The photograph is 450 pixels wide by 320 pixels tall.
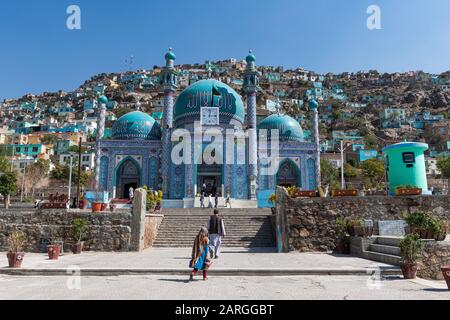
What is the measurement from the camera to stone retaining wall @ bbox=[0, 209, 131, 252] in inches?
561

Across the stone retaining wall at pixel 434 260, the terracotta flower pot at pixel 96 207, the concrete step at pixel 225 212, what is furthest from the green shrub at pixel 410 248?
the concrete step at pixel 225 212

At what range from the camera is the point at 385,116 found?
95.4 m

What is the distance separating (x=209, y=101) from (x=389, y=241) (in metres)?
24.2

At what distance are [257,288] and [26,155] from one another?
71.4m

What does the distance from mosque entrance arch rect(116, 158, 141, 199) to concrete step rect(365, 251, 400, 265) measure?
25.6 m

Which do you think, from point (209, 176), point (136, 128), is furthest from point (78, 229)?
point (136, 128)

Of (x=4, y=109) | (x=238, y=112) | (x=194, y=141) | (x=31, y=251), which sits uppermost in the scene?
(x=4, y=109)

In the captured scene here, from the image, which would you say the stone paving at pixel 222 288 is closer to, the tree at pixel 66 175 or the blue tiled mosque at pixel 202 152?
the blue tiled mosque at pixel 202 152

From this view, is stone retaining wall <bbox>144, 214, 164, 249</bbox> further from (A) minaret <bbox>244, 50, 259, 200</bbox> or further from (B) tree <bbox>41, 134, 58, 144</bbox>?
(B) tree <bbox>41, 134, 58, 144</bbox>

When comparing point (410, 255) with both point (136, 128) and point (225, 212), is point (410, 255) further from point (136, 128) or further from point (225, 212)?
point (136, 128)

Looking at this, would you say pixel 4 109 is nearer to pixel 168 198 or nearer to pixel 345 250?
pixel 168 198

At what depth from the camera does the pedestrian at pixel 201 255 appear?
8.01 m

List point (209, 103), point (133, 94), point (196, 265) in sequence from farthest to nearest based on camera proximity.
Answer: point (133, 94) < point (209, 103) < point (196, 265)
